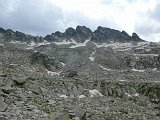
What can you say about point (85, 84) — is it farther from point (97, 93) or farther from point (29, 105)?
point (29, 105)

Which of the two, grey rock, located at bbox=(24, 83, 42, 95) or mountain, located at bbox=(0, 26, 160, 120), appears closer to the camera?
mountain, located at bbox=(0, 26, 160, 120)

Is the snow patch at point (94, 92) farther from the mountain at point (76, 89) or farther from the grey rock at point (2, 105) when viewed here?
the grey rock at point (2, 105)

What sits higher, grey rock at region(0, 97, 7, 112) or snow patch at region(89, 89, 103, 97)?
grey rock at region(0, 97, 7, 112)

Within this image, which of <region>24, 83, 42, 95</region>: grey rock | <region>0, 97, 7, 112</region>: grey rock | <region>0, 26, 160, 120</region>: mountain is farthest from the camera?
<region>24, 83, 42, 95</region>: grey rock

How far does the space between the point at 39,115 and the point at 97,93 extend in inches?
1266

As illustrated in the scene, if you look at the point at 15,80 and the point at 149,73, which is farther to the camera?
the point at 149,73

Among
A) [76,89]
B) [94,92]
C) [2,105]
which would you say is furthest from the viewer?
[94,92]

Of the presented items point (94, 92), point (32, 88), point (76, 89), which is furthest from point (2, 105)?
point (94, 92)

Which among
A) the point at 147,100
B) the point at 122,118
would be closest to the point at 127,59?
the point at 147,100

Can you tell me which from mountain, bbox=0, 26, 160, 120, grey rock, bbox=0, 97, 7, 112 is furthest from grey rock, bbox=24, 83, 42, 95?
grey rock, bbox=0, 97, 7, 112

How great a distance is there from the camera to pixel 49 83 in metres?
54.4

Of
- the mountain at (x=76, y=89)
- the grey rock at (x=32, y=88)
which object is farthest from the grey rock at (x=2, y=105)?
the grey rock at (x=32, y=88)

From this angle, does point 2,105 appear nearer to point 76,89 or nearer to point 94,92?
point 76,89

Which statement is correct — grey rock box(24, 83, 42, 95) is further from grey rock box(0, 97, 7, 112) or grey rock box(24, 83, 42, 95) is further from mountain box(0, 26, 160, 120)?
grey rock box(0, 97, 7, 112)
